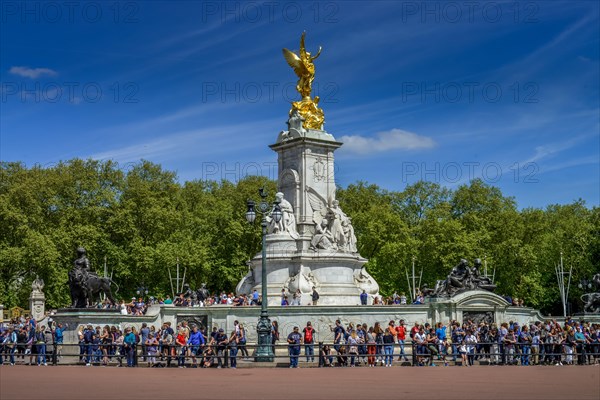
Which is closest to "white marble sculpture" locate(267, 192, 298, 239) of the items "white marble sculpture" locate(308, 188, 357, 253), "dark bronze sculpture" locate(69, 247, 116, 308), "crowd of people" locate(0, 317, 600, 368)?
"white marble sculpture" locate(308, 188, 357, 253)

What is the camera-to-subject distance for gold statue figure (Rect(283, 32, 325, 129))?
171 ft

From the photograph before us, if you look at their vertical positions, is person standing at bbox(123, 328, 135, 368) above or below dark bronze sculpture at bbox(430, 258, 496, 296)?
below

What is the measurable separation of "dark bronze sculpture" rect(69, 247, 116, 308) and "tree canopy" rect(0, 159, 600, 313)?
30.7m

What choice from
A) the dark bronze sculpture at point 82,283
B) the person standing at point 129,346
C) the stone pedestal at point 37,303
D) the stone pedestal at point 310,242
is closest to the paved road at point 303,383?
the person standing at point 129,346

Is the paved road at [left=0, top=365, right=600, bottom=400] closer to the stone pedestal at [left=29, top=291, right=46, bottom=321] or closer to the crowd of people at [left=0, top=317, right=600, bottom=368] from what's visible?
the crowd of people at [left=0, top=317, right=600, bottom=368]

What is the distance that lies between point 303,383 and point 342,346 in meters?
9.03

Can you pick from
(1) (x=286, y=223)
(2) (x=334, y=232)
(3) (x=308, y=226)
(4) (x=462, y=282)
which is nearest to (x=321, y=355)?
(4) (x=462, y=282)

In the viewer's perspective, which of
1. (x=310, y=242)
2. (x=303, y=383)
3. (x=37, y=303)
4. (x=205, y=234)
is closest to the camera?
(x=303, y=383)

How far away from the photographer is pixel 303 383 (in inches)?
835

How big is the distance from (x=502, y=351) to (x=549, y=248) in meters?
51.0

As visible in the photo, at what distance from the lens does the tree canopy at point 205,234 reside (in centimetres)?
6956

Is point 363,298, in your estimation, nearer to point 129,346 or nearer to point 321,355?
point 321,355

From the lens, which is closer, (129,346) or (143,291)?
(129,346)

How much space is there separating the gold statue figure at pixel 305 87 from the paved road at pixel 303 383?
1044 inches
